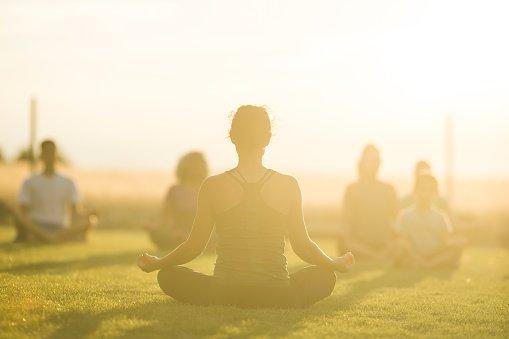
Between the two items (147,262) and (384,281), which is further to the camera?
(384,281)

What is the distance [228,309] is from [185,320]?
678 millimetres

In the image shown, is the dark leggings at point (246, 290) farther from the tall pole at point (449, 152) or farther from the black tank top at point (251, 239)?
the tall pole at point (449, 152)

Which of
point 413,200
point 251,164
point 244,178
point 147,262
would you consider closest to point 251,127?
point 251,164

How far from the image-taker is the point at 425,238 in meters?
14.5

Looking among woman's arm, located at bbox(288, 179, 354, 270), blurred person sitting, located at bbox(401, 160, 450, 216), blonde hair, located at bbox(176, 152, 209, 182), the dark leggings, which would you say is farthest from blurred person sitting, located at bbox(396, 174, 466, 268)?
woman's arm, located at bbox(288, 179, 354, 270)

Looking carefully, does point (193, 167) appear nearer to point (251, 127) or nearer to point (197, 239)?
point (197, 239)

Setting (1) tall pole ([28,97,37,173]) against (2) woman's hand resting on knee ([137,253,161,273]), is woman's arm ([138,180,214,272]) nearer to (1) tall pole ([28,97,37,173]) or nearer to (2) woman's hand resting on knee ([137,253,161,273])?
(2) woman's hand resting on knee ([137,253,161,273])

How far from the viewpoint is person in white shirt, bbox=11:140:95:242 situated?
17219 mm

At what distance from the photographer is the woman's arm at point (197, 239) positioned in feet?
25.9

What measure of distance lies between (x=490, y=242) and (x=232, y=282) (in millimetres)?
17698

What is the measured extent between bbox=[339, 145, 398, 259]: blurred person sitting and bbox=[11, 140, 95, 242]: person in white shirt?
586 centimetres

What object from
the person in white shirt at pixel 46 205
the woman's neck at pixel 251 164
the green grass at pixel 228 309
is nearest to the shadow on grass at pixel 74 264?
the green grass at pixel 228 309

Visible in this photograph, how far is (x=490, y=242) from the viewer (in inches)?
949

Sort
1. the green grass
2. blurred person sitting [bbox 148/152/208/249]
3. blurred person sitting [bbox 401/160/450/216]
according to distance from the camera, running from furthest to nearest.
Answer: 1. blurred person sitting [bbox 148/152/208/249]
2. blurred person sitting [bbox 401/160/450/216]
3. the green grass
